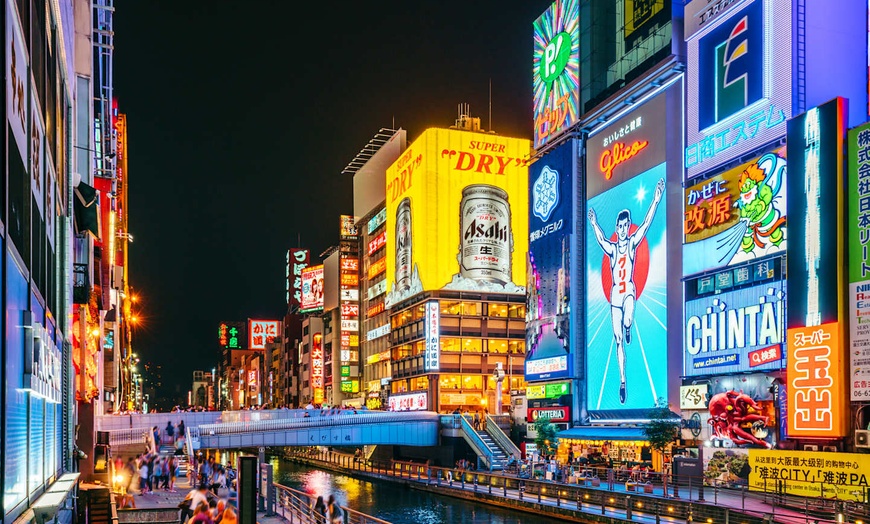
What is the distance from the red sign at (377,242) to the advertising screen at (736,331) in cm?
6870

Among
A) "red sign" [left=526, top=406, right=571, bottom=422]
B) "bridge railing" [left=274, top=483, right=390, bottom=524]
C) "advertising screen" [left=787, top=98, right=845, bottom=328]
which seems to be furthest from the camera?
"red sign" [left=526, top=406, right=571, bottom=422]

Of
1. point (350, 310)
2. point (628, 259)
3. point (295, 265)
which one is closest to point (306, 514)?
point (628, 259)

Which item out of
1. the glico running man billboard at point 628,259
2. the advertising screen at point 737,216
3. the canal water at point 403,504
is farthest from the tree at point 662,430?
the canal water at point 403,504

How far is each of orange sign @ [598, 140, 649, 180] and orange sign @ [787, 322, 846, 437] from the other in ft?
70.0

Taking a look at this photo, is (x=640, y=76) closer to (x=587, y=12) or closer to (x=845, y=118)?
(x=587, y=12)

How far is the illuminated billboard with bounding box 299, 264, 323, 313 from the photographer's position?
142 meters

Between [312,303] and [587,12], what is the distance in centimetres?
8447

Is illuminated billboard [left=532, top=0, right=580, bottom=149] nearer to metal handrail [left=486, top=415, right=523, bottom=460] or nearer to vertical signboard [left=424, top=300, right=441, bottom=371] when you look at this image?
metal handrail [left=486, top=415, right=523, bottom=460]

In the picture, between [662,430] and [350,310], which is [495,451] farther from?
[350,310]

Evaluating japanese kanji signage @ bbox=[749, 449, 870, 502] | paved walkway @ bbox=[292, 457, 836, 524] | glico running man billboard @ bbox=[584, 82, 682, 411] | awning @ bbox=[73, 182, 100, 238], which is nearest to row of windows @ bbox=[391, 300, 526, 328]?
glico running man billboard @ bbox=[584, 82, 682, 411]

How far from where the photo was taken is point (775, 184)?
144 ft

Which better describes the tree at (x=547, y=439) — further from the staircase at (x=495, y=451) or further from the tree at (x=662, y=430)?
the tree at (x=662, y=430)

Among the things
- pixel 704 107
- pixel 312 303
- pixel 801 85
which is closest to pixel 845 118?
pixel 801 85

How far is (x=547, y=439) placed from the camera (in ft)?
205
